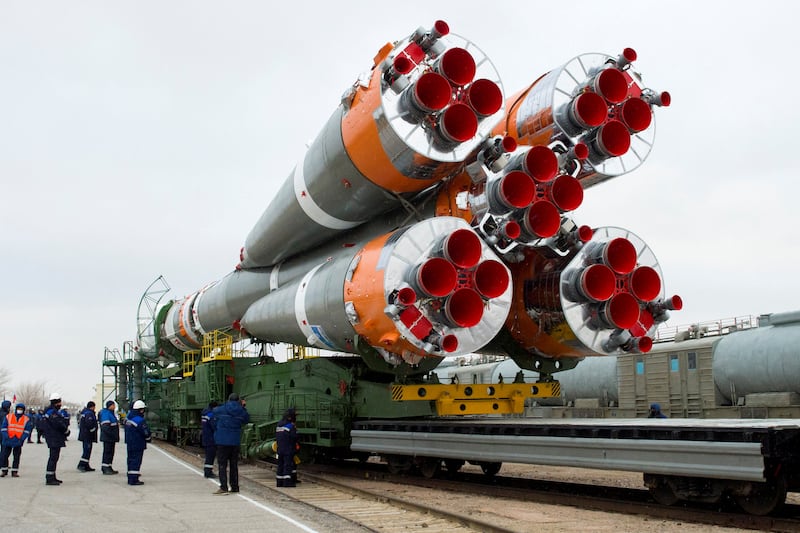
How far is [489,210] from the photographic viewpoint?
30.3 feet

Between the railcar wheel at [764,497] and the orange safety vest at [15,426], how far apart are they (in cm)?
1086

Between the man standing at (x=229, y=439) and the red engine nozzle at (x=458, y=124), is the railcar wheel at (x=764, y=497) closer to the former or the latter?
the red engine nozzle at (x=458, y=124)

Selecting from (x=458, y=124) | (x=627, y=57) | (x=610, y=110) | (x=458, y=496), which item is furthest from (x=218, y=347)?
(x=627, y=57)

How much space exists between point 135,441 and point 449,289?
559 centimetres

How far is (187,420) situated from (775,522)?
55.1 feet

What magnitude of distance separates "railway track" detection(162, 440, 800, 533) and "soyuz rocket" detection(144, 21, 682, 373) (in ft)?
5.65

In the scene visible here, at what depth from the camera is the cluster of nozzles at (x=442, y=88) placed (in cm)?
889

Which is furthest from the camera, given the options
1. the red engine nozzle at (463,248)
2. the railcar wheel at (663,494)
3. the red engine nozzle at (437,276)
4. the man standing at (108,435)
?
the man standing at (108,435)

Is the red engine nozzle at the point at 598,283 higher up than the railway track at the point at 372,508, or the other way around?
the red engine nozzle at the point at 598,283

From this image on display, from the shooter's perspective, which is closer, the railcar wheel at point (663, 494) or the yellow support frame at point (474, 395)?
the railcar wheel at point (663, 494)

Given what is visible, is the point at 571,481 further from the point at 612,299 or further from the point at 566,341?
the point at 612,299

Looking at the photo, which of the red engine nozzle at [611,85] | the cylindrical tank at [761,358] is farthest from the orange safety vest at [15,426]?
the cylindrical tank at [761,358]

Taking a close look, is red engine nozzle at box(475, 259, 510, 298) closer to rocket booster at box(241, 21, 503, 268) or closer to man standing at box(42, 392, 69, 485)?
rocket booster at box(241, 21, 503, 268)

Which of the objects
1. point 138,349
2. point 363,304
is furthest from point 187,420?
point 363,304
